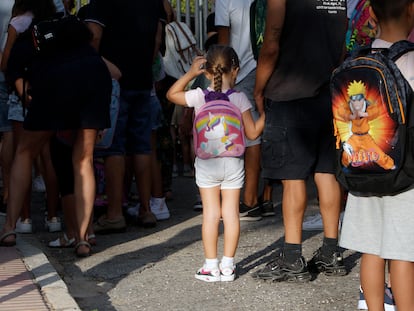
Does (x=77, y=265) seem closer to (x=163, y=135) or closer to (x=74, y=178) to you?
(x=74, y=178)

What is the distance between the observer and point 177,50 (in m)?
10.2

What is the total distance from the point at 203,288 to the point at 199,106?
1139 millimetres

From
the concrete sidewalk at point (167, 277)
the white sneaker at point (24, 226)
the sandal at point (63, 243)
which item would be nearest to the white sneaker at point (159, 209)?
the concrete sidewalk at point (167, 277)

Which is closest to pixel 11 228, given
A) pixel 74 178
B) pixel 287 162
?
pixel 74 178

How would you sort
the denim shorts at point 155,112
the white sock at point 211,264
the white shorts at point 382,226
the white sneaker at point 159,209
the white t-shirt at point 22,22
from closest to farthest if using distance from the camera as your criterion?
1. the white shorts at point 382,226
2. the white sock at point 211,264
3. the white t-shirt at point 22,22
4. the denim shorts at point 155,112
5. the white sneaker at point 159,209

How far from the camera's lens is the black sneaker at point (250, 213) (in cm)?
821

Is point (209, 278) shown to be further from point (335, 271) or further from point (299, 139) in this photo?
point (299, 139)

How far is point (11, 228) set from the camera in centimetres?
680

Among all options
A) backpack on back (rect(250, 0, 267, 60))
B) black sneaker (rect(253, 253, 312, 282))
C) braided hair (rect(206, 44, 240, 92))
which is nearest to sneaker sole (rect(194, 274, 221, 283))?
black sneaker (rect(253, 253, 312, 282))

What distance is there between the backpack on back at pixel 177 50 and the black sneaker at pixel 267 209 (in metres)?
2.19

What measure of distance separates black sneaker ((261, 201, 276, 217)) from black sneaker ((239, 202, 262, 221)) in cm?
7

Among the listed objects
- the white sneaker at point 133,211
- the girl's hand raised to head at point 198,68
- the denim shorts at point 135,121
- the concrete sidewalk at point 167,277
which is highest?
the girl's hand raised to head at point 198,68

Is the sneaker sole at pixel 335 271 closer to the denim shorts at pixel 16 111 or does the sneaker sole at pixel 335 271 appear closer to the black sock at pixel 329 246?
the black sock at pixel 329 246

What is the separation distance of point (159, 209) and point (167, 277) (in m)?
2.39
